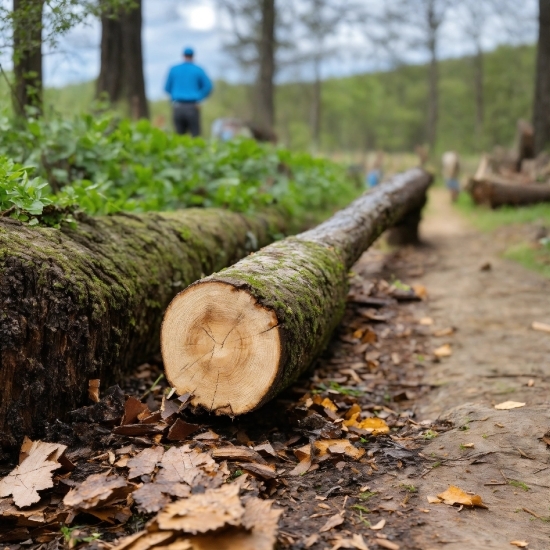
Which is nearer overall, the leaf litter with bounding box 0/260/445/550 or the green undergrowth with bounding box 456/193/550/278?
the leaf litter with bounding box 0/260/445/550

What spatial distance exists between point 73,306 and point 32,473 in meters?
0.84

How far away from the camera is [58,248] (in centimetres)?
308

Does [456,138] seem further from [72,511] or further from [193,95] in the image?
[72,511]

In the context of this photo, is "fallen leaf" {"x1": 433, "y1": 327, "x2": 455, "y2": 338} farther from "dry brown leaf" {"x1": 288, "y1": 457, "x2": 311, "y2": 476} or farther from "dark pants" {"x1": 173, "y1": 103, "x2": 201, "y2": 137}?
"dark pants" {"x1": 173, "y1": 103, "x2": 201, "y2": 137}

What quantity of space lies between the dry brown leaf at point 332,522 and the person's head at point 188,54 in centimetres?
957

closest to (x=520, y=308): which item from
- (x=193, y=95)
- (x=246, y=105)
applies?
(x=193, y=95)

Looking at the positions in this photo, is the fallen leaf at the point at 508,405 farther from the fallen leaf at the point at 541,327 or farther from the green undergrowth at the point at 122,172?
the green undergrowth at the point at 122,172

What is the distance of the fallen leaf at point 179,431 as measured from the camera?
2768 mm

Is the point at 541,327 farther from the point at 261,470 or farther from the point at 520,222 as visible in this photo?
the point at 520,222

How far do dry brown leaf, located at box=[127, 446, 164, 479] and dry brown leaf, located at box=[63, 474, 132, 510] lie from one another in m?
0.11

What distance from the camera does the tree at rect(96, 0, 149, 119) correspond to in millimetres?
10586

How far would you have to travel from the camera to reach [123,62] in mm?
10758

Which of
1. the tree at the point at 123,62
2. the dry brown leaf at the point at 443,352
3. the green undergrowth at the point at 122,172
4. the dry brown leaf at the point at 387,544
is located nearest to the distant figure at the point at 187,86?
the tree at the point at 123,62

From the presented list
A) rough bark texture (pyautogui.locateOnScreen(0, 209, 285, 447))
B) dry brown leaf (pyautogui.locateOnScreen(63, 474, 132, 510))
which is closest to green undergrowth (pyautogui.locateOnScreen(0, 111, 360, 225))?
rough bark texture (pyautogui.locateOnScreen(0, 209, 285, 447))
